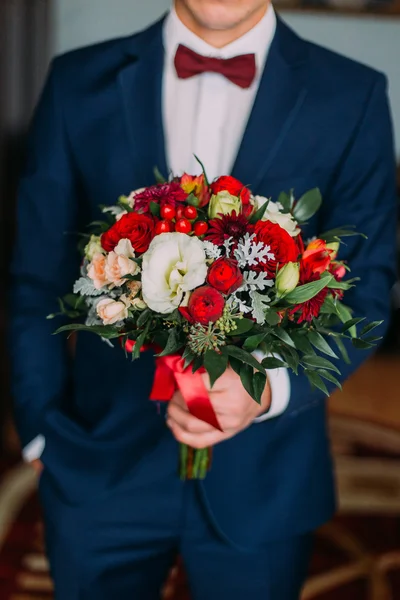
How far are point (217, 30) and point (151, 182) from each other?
33cm

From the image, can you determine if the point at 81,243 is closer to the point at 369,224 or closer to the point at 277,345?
the point at 277,345

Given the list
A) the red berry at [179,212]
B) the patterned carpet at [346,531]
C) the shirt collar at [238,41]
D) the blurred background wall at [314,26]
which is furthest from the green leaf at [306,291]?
the blurred background wall at [314,26]

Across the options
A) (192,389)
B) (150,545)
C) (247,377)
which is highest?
(247,377)

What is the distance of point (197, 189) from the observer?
1.26 metres

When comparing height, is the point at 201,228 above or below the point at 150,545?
above

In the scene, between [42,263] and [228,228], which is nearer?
[228,228]

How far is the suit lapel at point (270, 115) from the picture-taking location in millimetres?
1478

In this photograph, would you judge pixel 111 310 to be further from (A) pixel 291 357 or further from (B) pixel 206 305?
(A) pixel 291 357

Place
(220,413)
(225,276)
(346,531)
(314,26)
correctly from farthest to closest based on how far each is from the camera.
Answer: (314,26) → (346,531) → (220,413) → (225,276)

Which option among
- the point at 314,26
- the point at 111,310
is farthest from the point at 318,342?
the point at 314,26

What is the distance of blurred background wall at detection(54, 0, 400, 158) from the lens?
4.36 meters

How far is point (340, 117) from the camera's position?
1.50 meters

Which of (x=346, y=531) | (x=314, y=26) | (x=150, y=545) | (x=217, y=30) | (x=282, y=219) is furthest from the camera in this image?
(x=314, y=26)

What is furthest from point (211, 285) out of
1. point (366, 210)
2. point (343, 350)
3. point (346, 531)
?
point (346, 531)
